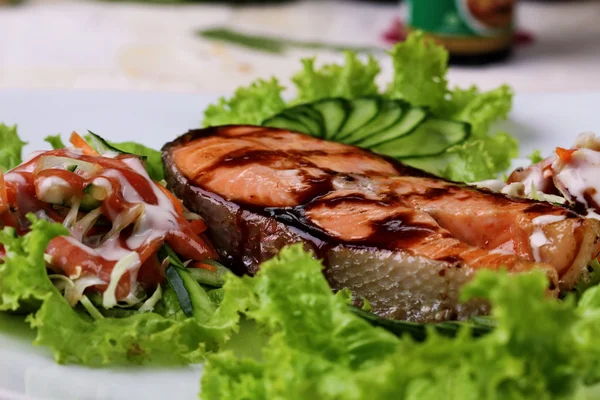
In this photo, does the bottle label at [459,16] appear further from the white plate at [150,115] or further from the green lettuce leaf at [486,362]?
the green lettuce leaf at [486,362]

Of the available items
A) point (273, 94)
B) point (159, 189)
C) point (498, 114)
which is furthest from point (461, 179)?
point (159, 189)

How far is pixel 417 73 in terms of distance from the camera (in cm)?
620

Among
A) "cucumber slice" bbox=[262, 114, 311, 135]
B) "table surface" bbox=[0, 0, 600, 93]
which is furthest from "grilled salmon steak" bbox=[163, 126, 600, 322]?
"table surface" bbox=[0, 0, 600, 93]

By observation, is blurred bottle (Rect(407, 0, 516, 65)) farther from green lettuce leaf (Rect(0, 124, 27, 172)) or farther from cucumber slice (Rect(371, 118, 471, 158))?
green lettuce leaf (Rect(0, 124, 27, 172))

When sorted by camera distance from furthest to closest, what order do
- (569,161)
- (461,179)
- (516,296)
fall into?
(461,179), (569,161), (516,296)

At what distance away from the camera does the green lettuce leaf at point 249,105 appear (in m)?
6.16

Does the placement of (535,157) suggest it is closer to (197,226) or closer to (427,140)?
(427,140)

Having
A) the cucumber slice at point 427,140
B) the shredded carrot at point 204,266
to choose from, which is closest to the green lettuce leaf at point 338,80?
the cucumber slice at point 427,140

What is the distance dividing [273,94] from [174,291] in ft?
8.78

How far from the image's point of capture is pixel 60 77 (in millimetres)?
9984

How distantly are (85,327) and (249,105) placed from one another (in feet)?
9.70

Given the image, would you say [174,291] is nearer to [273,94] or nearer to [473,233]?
[473,233]

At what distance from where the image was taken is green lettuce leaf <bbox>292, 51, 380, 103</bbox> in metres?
6.30

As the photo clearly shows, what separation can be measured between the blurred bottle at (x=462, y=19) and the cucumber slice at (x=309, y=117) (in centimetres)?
400
